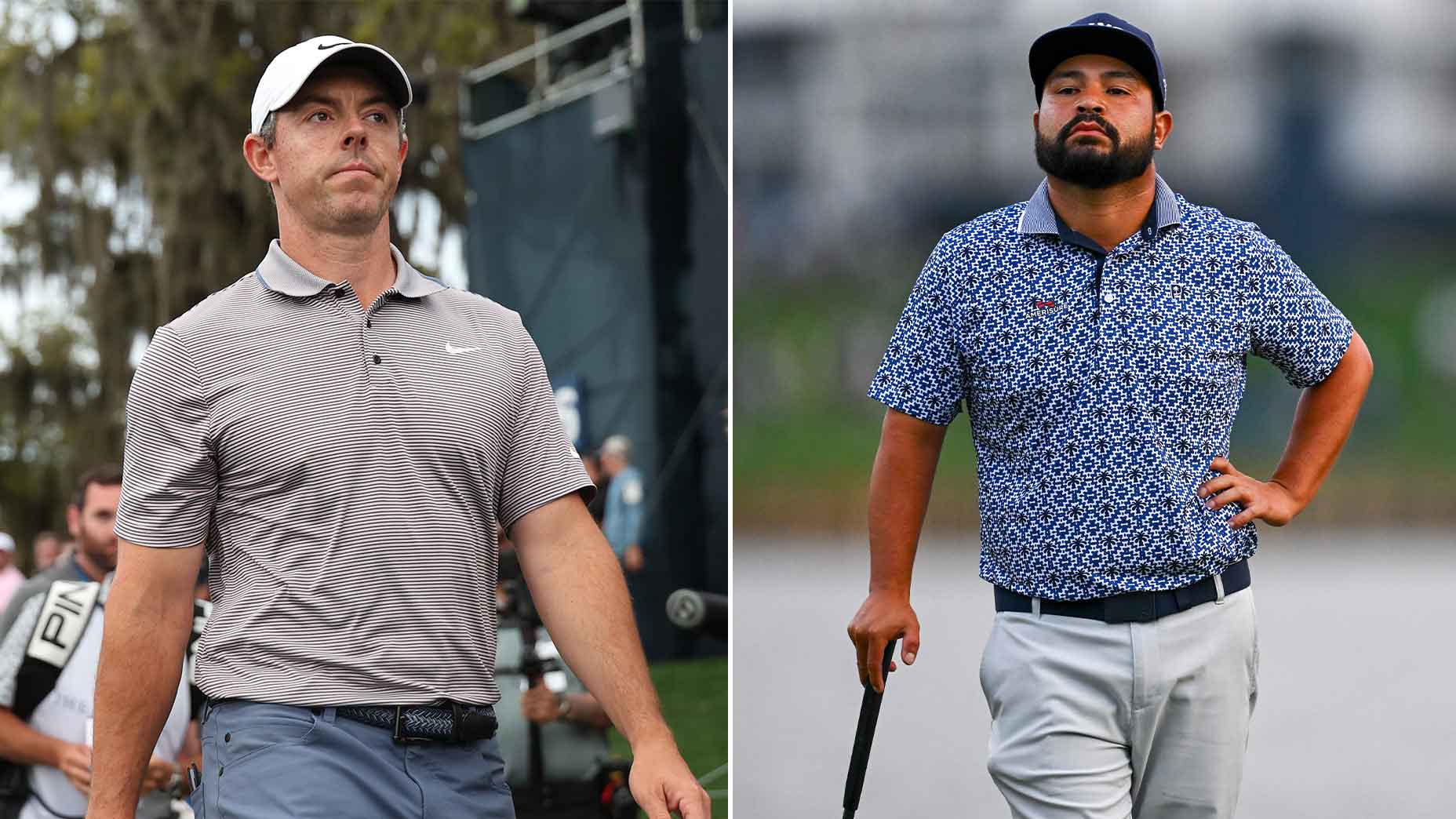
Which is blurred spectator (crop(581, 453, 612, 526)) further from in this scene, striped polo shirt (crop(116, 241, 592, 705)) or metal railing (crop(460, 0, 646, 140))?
striped polo shirt (crop(116, 241, 592, 705))

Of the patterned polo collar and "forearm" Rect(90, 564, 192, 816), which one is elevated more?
the patterned polo collar

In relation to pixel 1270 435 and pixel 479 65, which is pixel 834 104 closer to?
pixel 1270 435

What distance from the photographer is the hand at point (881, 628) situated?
11.3ft

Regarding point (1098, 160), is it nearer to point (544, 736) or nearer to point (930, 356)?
point (930, 356)

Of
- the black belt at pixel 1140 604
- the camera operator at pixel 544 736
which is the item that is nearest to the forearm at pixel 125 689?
the black belt at pixel 1140 604

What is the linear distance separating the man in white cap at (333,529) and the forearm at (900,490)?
0.67 m

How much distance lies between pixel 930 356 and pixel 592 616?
861mm

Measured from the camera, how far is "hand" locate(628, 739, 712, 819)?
2.62 m

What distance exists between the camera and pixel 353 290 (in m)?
2.89

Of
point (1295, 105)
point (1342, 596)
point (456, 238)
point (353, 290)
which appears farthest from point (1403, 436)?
point (353, 290)

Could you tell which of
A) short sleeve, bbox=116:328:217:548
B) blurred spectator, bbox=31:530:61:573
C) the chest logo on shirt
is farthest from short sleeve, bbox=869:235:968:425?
blurred spectator, bbox=31:530:61:573

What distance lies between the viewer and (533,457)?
2.95 m

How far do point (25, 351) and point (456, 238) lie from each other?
524cm

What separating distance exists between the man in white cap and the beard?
107 centimetres
